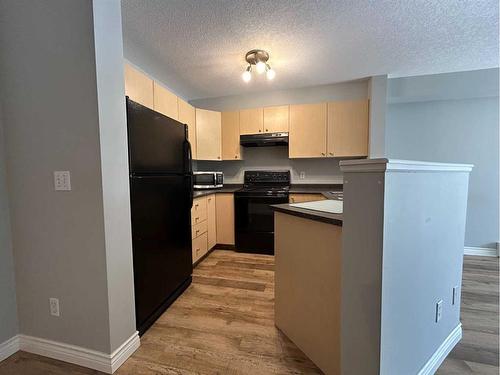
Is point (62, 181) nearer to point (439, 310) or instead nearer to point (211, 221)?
point (211, 221)

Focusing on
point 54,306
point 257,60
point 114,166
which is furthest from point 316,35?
point 54,306

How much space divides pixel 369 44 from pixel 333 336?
8.67ft

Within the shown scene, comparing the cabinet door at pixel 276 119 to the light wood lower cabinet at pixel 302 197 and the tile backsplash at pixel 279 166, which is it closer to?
the tile backsplash at pixel 279 166

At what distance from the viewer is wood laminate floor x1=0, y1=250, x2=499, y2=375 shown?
4.30ft

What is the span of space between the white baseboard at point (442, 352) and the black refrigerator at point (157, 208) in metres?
1.77

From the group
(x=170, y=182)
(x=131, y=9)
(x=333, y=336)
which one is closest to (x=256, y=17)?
(x=131, y=9)

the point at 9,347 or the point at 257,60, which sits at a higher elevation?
the point at 257,60

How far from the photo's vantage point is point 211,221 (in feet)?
10.8

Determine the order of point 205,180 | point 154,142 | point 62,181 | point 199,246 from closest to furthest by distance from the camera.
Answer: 1. point 62,181
2. point 154,142
3. point 199,246
4. point 205,180

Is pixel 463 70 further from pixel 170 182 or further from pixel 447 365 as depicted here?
pixel 170 182

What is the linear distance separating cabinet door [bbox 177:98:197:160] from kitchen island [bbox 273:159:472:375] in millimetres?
2218

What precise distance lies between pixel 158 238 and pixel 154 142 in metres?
0.77

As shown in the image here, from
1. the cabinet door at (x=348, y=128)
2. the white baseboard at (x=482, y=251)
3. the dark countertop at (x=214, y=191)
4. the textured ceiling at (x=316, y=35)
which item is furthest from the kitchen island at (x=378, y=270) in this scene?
the white baseboard at (x=482, y=251)

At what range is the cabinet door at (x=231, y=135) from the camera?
3.58 metres
